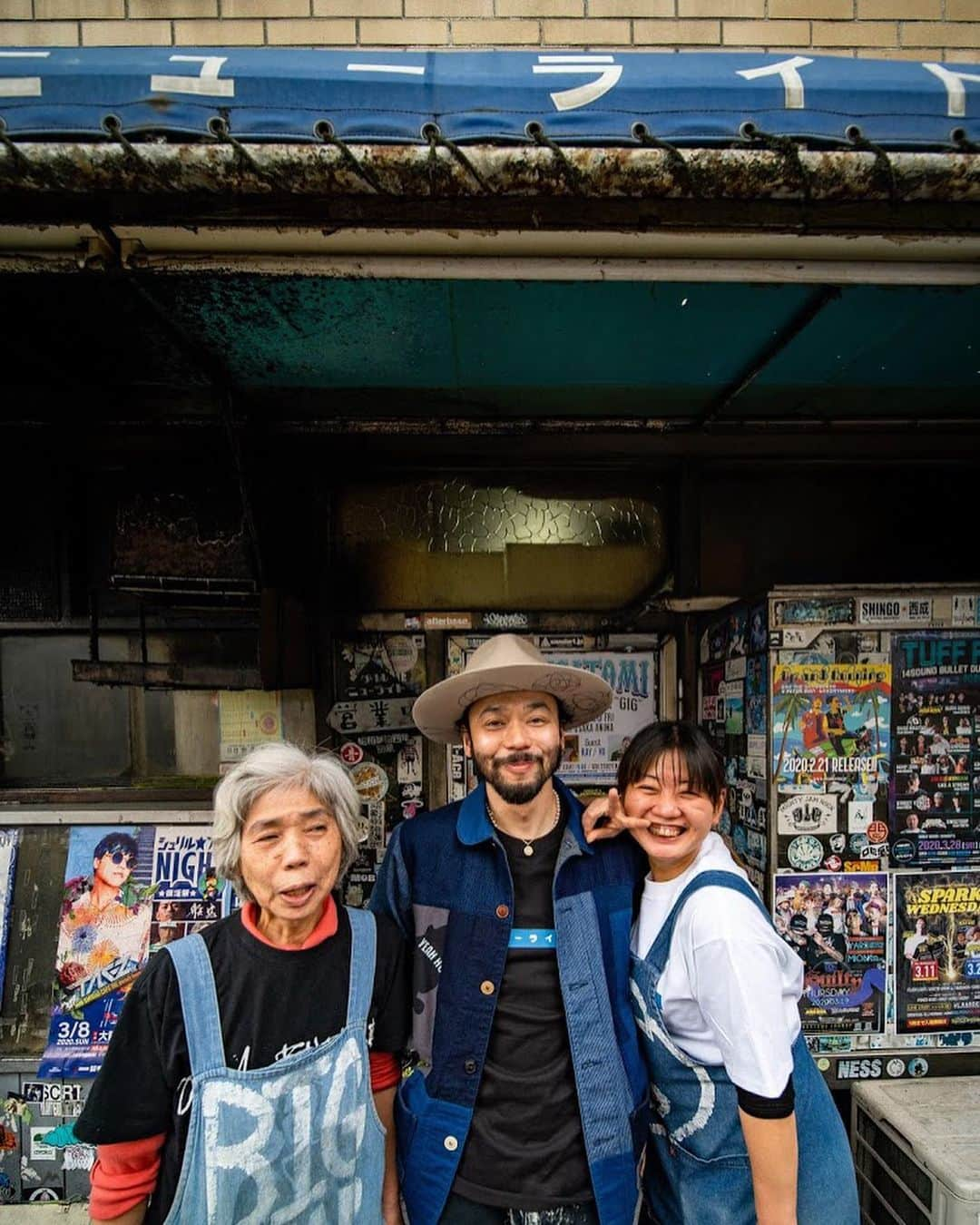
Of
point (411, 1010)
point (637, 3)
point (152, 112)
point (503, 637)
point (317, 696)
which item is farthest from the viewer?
point (317, 696)

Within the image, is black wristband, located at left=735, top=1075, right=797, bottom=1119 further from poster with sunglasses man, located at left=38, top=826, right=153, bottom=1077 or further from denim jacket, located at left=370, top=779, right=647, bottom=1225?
poster with sunglasses man, located at left=38, top=826, right=153, bottom=1077

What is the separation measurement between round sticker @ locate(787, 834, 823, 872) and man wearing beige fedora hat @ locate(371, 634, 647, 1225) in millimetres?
1212

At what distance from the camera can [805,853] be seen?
311 cm

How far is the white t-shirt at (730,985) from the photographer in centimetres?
174

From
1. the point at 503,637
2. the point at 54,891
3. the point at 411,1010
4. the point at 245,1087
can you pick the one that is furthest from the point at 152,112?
the point at 54,891

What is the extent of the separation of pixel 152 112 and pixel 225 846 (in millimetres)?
1914

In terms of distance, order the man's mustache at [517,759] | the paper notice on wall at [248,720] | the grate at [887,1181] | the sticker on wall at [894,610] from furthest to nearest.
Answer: the paper notice on wall at [248,720] < the sticker on wall at [894,610] < the grate at [887,1181] < the man's mustache at [517,759]

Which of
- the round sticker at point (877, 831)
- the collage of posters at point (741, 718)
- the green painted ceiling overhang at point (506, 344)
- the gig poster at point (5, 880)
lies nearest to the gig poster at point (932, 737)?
the round sticker at point (877, 831)

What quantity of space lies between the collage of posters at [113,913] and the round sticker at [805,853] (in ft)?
8.69

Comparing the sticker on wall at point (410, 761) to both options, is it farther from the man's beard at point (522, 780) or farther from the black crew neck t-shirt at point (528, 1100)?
the black crew neck t-shirt at point (528, 1100)

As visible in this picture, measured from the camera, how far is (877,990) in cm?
310

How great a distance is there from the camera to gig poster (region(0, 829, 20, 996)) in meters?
3.31

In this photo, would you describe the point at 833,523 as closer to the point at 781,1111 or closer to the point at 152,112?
the point at 781,1111

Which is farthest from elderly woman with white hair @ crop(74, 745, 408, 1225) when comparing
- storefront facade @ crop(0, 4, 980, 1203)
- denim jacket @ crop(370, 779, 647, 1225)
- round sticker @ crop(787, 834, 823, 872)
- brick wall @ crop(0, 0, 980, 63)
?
brick wall @ crop(0, 0, 980, 63)
